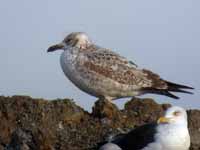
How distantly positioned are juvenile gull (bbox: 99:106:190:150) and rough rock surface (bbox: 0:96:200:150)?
0.98 metres

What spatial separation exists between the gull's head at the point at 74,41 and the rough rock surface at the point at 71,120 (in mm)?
1685

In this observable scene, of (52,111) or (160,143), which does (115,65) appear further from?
(160,143)

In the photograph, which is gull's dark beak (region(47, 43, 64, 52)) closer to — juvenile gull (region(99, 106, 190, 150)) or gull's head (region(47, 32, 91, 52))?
gull's head (region(47, 32, 91, 52))

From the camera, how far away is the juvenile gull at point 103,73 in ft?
76.6

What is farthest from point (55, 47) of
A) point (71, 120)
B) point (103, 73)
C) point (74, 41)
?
point (71, 120)

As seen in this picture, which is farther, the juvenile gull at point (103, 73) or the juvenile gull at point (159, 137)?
the juvenile gull at point (103, 73)

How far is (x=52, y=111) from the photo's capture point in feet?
74.1

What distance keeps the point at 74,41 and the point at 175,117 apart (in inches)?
167

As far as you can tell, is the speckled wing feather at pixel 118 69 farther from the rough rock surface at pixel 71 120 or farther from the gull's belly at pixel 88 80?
the rough rock surface at pixel 71 120

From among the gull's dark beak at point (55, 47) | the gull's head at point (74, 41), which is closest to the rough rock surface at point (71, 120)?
the gull's head at point (74, 41)

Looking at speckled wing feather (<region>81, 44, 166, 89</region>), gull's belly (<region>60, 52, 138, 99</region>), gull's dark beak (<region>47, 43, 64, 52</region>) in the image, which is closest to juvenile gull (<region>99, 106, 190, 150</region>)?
gull's belly (<region>60, 52, 138, 99</region>)

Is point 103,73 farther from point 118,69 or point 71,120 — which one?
point 71,120

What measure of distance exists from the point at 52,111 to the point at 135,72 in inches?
101

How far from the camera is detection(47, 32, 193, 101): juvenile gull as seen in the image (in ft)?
76.6
